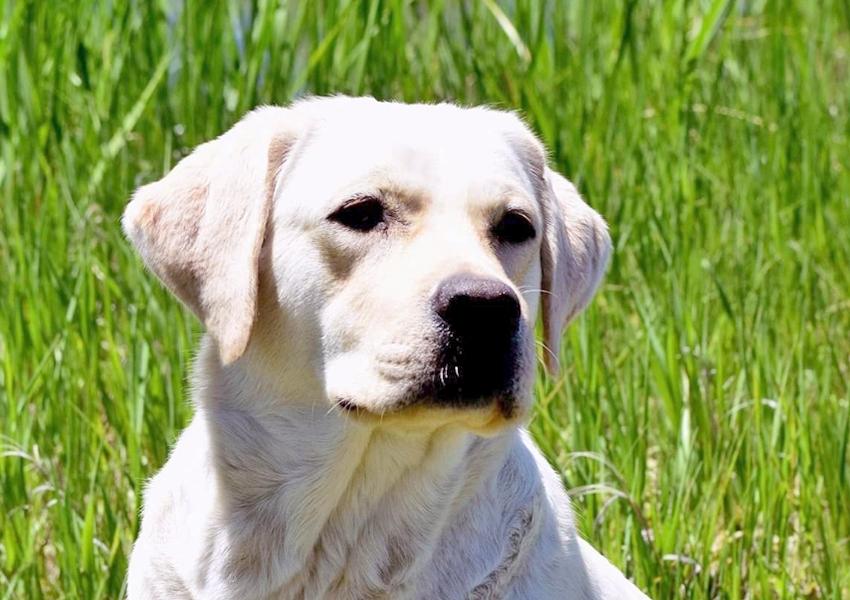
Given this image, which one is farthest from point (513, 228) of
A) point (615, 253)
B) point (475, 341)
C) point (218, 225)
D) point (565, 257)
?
point (615, 253)

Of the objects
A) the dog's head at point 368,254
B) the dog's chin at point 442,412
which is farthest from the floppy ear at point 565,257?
the dog's chin at point 442,412

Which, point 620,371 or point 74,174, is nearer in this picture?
point 620,371

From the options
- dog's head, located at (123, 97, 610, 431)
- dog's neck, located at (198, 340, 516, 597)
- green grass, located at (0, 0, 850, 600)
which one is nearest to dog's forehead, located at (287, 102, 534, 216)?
dog's head, located at (123, 97, 610, 431)

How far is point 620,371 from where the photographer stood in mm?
4801

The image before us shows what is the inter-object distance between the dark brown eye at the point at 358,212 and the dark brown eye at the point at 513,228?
242 millimetres

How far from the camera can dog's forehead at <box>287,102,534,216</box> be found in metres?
3.09

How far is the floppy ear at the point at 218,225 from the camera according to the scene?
3074 millimetres

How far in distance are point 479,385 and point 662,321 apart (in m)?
2.07

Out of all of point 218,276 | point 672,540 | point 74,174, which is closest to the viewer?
point 218,276

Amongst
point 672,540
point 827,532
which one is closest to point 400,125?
point 672,540

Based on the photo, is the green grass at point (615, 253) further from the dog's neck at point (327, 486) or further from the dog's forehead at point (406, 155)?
the dog's forehead at point (406, 155)

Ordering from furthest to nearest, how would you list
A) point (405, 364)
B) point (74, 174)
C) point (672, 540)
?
point (74, 174)
point (672, 540)
point (405, 364)

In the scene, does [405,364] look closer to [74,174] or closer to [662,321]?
[662,321]

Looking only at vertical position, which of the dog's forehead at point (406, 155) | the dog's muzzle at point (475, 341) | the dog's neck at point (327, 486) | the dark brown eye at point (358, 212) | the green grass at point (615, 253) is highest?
the dog's forehead at point (406, 155)
